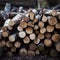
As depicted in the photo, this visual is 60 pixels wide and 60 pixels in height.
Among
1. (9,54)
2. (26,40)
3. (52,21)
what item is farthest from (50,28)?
→ (9,54)

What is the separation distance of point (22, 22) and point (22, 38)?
34 cm

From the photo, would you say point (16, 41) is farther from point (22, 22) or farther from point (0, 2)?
point (0, 2)

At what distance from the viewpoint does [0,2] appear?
8773 mm

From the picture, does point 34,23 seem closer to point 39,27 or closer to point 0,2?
point 39,27

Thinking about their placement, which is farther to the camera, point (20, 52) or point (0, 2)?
point (0, 2)

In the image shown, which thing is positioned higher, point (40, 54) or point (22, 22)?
point (22, 22)

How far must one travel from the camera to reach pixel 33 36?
159 inches

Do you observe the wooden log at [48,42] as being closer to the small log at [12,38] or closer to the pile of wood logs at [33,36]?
the pile of wood logs at [33,36]

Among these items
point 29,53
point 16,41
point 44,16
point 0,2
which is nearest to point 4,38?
point 16,41

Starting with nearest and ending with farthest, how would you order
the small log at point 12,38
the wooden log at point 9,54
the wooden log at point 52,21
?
the wooden log at point 52,21
the small log at point 12,38
the wooden log at point 9,54

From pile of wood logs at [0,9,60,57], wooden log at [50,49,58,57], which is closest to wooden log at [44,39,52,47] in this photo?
pile of wood logs at [0,9,60,57]

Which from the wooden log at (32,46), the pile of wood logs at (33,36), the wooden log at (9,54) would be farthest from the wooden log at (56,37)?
the wooden log at (9,54)

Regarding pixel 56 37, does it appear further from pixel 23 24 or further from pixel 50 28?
pixel 23 24

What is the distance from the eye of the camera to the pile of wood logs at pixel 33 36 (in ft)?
13.1
